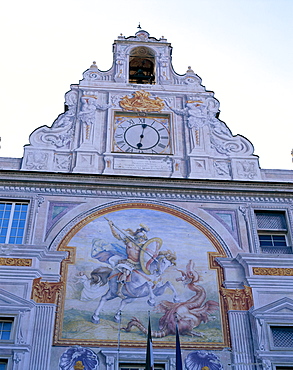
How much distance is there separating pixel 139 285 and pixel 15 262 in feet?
11.0

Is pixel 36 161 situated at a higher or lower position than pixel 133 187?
higher

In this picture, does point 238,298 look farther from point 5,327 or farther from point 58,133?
point 58,133

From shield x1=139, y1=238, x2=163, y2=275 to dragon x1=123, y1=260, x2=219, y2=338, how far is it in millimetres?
912

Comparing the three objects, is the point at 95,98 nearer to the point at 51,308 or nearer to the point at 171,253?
the point at 171,253

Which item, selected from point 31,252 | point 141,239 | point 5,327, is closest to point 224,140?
point 141,239

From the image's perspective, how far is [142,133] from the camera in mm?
20391

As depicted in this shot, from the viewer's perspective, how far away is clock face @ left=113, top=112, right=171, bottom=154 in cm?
1994

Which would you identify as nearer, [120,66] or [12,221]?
[12,221]

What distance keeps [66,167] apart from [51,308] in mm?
4860

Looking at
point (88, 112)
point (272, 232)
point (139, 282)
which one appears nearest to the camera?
point (139, 282)

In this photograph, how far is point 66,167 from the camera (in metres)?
19.1

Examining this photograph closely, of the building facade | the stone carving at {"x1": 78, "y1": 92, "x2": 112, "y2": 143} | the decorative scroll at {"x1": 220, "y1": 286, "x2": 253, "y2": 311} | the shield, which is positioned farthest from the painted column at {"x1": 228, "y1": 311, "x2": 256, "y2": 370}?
the stone carving at {"x1": 78, "y1": 92, "x2": 112, "y2": 143}

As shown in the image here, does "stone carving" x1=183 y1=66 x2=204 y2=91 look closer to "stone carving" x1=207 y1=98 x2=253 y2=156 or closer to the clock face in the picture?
"stone carving" x1=207 y1=98 x2=253 y2=156

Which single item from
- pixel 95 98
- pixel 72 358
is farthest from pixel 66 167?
pixel 72 358
